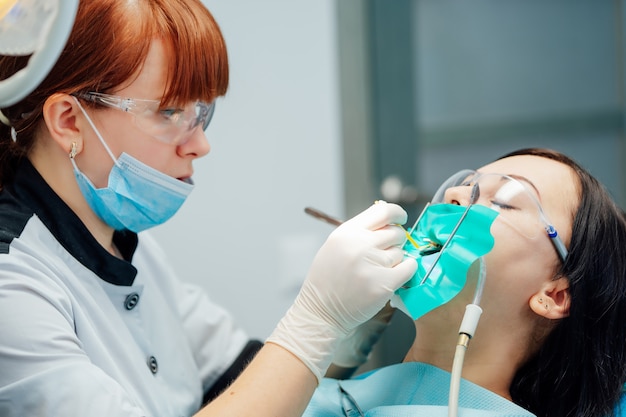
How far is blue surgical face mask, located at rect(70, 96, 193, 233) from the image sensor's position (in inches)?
54.6

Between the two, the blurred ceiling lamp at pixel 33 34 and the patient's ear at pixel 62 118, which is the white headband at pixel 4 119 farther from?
the blurred ceiling lamp at pixel 33 34

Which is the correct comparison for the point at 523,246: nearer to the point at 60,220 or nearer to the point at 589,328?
the point at 589,328

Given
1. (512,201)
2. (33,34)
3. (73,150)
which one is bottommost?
(512,201)

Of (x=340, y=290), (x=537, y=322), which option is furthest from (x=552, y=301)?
(x=340, y=290)

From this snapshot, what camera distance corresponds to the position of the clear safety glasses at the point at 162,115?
53.2 inches

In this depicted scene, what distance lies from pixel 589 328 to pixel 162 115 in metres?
0.93

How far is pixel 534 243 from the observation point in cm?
144

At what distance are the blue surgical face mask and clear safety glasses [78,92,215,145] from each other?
56mm

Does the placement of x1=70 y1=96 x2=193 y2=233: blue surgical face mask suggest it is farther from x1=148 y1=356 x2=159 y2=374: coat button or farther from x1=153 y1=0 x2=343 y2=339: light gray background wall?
x1=153 y1=0 x2=343 y2=339: light gray background wall

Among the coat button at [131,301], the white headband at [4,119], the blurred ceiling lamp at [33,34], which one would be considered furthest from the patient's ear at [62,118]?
the blurred ceiling lamp at [33,34]

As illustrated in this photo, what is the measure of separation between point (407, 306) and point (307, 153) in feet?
4.04

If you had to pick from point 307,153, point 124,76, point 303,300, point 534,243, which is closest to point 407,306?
point 303,300

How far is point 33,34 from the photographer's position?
90 centimetres

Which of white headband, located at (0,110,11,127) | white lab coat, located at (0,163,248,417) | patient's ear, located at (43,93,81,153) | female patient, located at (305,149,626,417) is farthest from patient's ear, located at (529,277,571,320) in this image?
white headband, located at (0,110,11,127)
